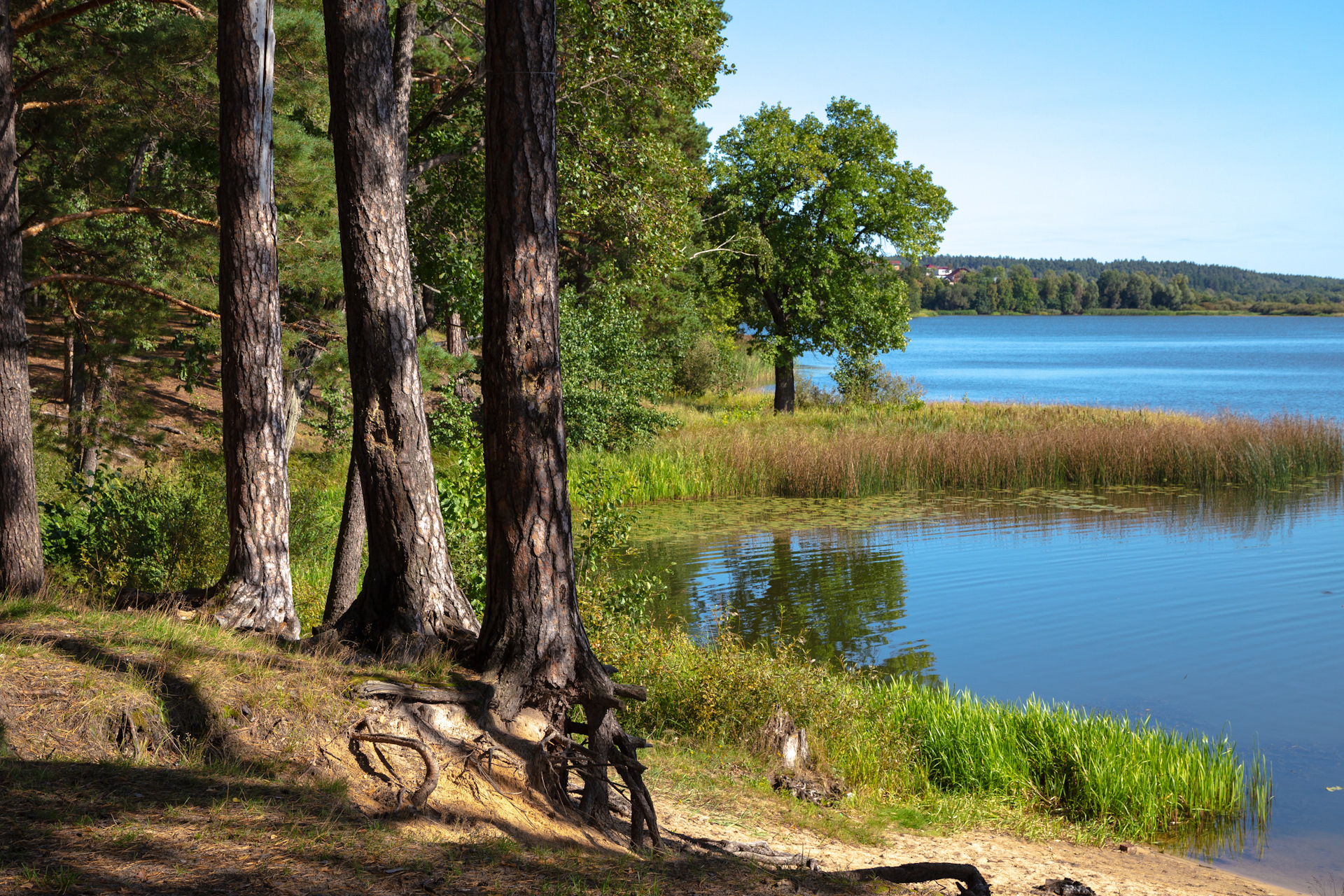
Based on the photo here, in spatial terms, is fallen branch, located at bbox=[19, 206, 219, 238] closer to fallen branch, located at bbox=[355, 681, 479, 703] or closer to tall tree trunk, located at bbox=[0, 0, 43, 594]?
tall tree trunk, located at bbox=[0, 0, 43, 594]

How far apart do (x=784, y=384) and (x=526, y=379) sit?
2803cm

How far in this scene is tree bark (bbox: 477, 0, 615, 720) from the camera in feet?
17.6

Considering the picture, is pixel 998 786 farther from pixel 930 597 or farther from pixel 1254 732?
pixel 930 597

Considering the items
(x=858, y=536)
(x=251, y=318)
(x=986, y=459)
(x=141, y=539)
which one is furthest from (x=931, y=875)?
(x=986, y=459)

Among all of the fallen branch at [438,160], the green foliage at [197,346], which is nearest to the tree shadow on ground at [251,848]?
the green foliage at [197,346]

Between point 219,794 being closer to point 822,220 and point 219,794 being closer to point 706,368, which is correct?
point 822,220

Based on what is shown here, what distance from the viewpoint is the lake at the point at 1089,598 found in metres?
9.64

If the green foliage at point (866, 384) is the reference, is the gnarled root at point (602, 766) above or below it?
below

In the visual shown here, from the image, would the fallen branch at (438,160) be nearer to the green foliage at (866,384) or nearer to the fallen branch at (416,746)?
the fallen branch at (416,746)

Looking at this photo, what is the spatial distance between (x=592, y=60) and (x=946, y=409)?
68.3 ft

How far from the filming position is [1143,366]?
6969cm

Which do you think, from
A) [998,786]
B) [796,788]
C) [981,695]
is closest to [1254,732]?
[981,695]

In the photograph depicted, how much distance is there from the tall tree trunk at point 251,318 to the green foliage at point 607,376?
1054 cm

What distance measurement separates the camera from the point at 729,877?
14.2 ft
